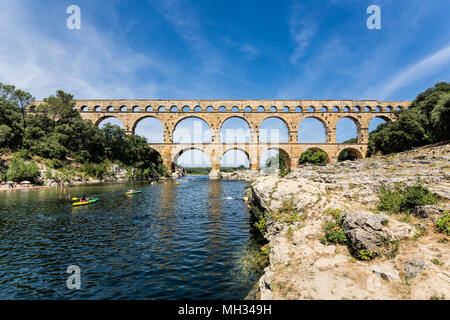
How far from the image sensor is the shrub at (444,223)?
4.65 meters

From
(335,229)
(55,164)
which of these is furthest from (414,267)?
(55,164)

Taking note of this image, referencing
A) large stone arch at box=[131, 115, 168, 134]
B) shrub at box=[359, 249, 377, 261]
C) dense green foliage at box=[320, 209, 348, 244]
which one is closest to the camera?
shrub at box=[359, 249, 377, 261]

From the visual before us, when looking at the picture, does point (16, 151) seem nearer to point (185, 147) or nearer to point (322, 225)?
point (185, 147)

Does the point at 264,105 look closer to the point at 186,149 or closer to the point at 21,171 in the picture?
the point at 186,149

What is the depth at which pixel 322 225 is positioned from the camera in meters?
6.04

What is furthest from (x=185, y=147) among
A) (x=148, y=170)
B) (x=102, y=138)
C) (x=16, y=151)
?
(x=16, y=151)

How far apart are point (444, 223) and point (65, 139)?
48079 mm

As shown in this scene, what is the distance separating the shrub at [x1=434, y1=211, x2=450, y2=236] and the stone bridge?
41.4 meters

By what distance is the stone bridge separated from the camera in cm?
4675

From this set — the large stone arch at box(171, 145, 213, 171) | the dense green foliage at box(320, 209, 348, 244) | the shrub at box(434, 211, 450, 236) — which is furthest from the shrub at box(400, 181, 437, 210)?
the large stone arch at box(171, 145, 213, 171)

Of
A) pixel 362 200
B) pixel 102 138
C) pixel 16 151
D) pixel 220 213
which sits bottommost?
pixel 220 213

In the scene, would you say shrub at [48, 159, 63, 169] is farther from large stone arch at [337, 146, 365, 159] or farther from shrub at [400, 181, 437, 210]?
large stone arch at [337, 146, 365, 159]
